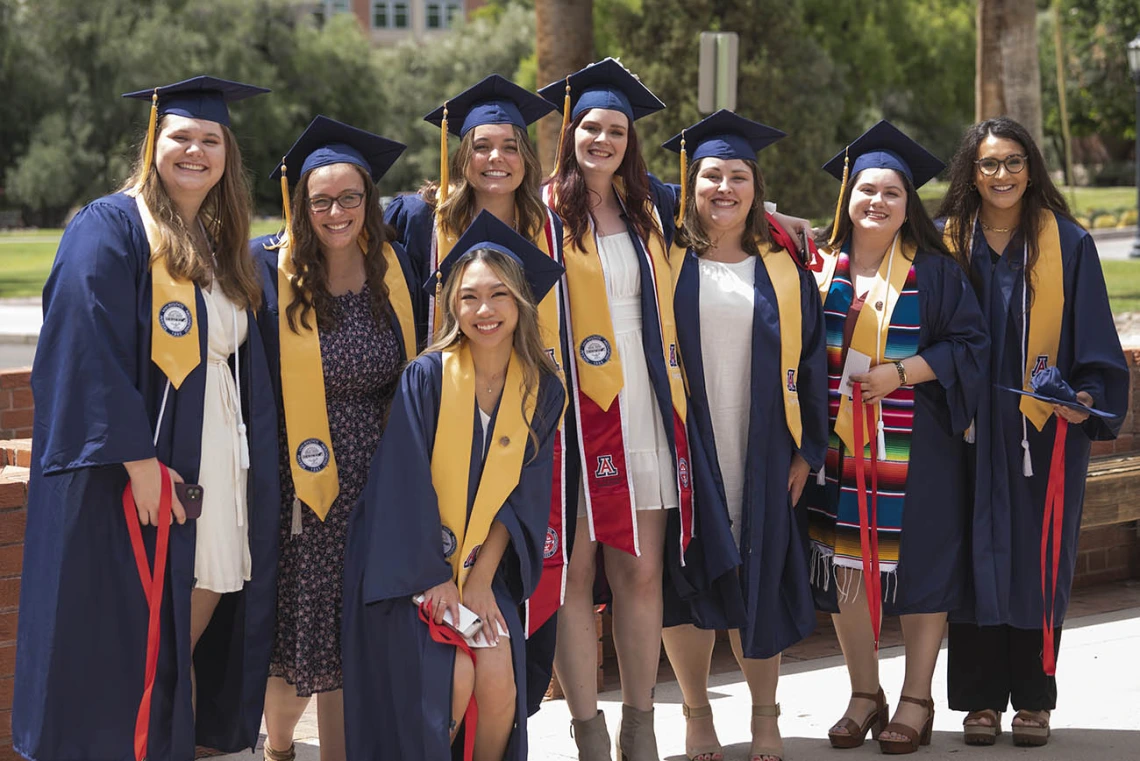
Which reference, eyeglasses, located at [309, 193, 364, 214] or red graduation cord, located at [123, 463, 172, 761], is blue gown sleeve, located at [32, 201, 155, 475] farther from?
eyeglasses, located at [309, 193, 364, 214]

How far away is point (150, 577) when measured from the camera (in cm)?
393

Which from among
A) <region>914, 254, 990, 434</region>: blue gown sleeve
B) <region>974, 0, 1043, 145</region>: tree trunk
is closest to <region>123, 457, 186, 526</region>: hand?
<region>914, 254, 990, 434</region>: blue gown sleeve

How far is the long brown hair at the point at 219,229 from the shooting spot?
3996 millimetres

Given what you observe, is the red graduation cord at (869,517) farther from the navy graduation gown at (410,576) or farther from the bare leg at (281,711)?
Answer: the bare leg at (281,711)

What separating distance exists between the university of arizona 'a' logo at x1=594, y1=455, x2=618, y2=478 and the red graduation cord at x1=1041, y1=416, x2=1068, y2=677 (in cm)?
152

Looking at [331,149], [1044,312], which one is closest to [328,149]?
[331,149]

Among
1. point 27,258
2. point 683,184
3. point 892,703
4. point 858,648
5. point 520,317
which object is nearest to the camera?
point 520,317

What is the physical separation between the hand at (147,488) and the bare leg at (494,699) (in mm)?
935

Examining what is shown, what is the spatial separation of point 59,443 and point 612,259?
176 cm

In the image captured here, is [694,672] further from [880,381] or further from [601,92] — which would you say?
[601,92]

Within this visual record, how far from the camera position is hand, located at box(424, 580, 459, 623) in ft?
13.1

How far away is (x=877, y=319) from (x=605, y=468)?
→ 1054 millimetres

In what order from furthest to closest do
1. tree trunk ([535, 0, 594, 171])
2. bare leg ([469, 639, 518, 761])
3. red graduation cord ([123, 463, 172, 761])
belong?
tree trunk ([535, 0, 594, 171]), bare leg ([469, 639, 518, 761]), red graduation cord ([123, 463, 172, 761])

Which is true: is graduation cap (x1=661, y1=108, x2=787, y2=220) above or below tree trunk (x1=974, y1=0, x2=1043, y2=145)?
below
